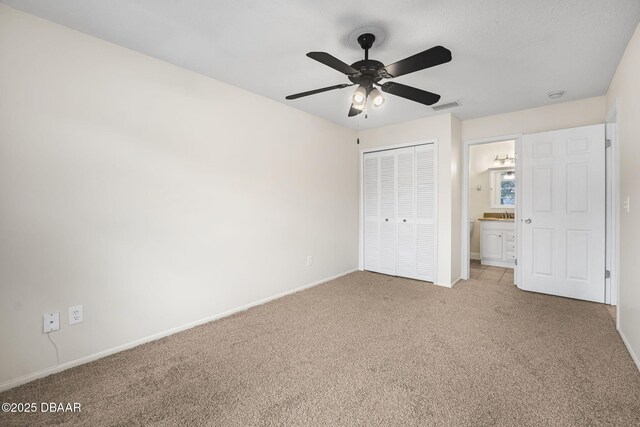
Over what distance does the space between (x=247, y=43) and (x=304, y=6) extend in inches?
24.4

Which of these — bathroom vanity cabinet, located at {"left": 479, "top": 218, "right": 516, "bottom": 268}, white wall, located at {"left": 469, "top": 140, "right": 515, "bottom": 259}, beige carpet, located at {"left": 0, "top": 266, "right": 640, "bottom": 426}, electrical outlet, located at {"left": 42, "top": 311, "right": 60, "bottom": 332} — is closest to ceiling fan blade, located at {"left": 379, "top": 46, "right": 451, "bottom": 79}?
beige carpet, located at {"left": 0, "top": 266, "right": 640, "bottom": 426}

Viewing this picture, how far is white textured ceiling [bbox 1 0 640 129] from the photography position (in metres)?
1.78

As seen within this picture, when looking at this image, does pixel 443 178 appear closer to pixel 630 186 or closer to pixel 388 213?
pixel 388 213

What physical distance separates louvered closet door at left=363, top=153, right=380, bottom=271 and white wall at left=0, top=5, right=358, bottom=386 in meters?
1.68

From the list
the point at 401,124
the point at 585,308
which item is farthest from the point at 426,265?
the point at 401,124

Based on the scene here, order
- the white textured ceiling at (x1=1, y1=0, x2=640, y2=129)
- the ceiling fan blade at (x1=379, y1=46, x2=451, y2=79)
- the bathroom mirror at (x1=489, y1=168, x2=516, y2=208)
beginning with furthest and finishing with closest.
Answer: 1. the bathroom mirror at (x1=489, y1=168, x2=516, y2=208)
2. the white textured ceiling at (x1=1, y1=0, x2=640, y2=129)
3. the ceiling fan blade at (x1=379, y1=46, x2=451, y2=79)

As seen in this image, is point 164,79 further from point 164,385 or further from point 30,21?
Answer: point 164,385

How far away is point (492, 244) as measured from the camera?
16.9 ft

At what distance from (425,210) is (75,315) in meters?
3.92

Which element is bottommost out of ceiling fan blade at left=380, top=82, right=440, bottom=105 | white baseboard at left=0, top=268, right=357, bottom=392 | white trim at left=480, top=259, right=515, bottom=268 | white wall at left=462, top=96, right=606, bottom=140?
white baseboard at left=0, top=268, right=357, bottom=392

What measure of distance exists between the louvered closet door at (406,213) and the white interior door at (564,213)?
1346 mm

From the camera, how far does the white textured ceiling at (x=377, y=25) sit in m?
1.78

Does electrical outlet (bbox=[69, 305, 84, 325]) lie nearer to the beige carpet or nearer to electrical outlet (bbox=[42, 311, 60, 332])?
electrical outlet (bbox=[42, 311, 60, 332])

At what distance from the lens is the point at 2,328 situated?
1744 mm
